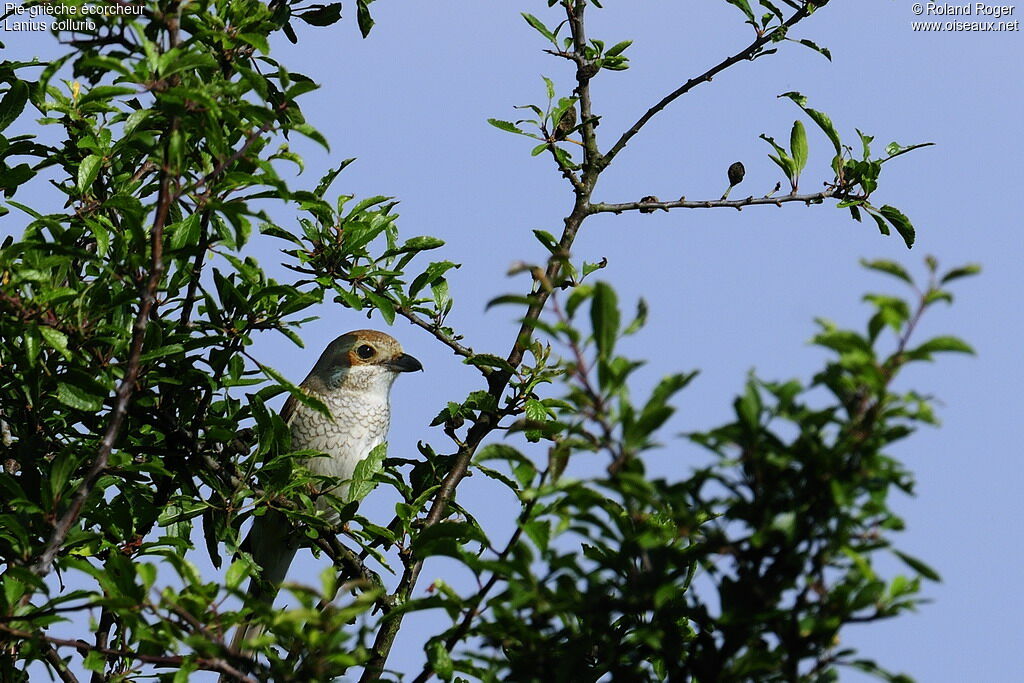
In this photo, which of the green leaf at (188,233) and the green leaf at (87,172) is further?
the green leaf at (87,172)

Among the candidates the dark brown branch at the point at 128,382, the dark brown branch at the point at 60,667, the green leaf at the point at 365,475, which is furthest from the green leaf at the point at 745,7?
the dark brown branch at the point at 60,667

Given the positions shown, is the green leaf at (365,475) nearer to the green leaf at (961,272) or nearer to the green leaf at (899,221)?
the green leaf at (899,221)

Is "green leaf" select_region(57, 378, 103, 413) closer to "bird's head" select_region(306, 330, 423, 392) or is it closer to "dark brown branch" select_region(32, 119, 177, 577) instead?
"dark brown branch" select_region(32, 119, 177, 577)

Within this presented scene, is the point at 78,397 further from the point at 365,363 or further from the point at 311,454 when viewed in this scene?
the point at 365,363

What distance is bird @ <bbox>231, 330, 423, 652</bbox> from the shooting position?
21.5 feet

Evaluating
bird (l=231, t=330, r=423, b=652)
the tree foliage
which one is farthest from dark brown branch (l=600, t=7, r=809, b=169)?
bird (l=231, t=330, r=423, b=652)

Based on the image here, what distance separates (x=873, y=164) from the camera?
15.8 feet

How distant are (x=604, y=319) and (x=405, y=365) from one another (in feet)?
16.4

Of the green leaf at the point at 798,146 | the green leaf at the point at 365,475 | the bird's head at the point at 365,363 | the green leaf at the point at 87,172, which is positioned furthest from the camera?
the bird's head at the point at 365,363

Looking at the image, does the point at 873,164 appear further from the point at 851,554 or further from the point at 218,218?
the point at 851,554

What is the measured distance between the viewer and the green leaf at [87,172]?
453cm

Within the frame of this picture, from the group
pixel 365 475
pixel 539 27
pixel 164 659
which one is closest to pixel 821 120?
pixel 539 27

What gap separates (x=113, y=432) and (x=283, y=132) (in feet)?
3.51

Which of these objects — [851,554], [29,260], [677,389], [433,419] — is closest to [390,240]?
[433,419]
